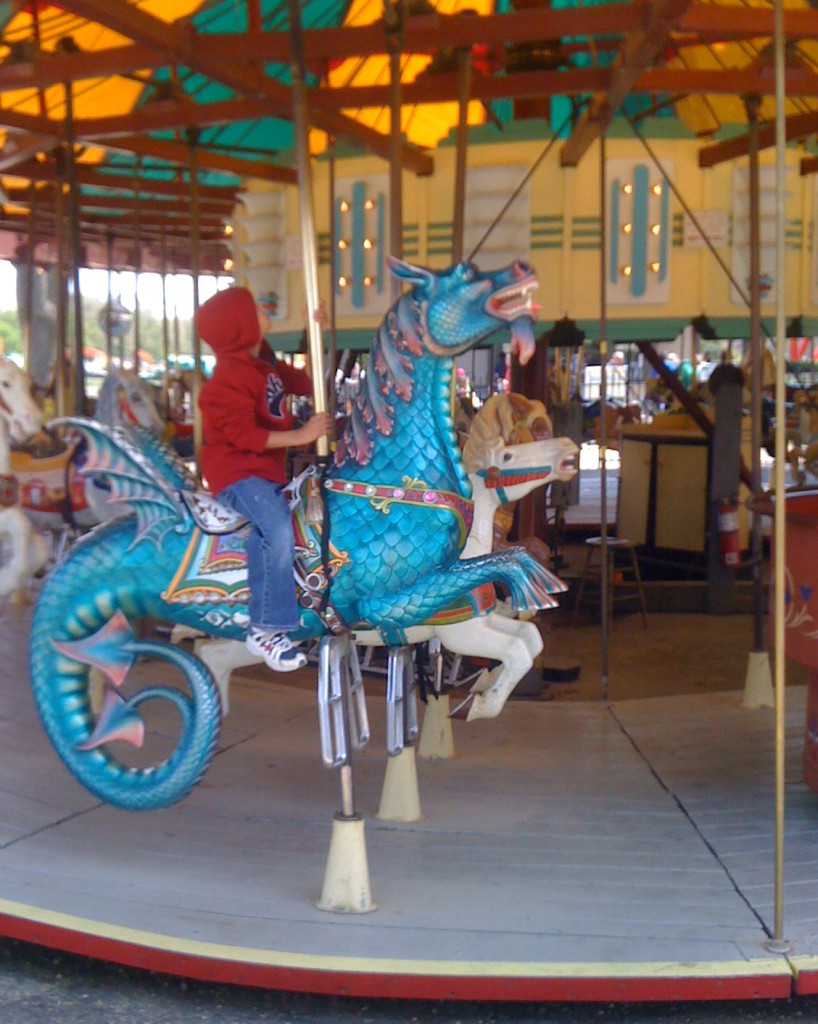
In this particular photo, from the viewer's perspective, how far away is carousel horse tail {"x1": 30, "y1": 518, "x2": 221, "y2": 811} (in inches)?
148

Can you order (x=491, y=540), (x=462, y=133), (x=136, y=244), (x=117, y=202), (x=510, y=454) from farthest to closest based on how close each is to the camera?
1. (x=117, y=202)
2. (x=136, y=244)
3. (x=462, y=133)
4. (x=491, y=540)
5. (x=510, y=454)

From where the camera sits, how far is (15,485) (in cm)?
713

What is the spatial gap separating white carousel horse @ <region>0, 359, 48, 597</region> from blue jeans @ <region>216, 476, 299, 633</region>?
276cm

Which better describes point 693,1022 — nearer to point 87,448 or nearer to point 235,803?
point 235,803

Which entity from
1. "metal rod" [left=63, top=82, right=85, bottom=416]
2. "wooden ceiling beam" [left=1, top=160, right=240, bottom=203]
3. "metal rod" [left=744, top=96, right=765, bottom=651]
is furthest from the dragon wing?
"wooden ceiling beam" [left=1, top=160, right=240, bottom=203]

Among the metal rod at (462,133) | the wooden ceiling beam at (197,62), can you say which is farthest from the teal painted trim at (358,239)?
the metal rod at (462,133)

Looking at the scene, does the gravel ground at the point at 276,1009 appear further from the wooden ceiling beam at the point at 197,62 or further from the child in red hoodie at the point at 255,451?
the wooden ceiling beam at the point at 197,62

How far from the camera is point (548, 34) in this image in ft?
17.6

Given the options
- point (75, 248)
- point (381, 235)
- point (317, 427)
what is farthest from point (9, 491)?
point (317, 427)

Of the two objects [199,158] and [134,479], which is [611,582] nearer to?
[199,158]

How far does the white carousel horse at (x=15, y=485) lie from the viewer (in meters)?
6.12

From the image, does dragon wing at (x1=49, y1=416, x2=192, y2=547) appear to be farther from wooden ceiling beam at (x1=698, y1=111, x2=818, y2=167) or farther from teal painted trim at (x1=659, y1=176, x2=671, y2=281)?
teal painted trim at (x1=659, y1=176, x2=671, y2=281)

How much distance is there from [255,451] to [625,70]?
2.76 metres

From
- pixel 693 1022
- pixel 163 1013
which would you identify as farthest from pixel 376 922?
pixel 693 1022
